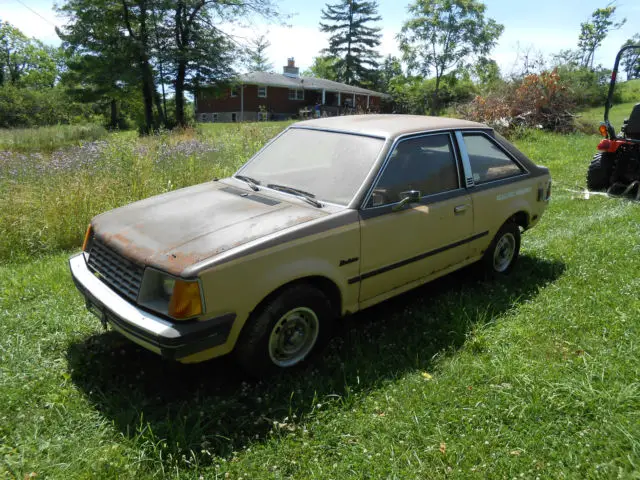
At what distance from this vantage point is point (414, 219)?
3668mm

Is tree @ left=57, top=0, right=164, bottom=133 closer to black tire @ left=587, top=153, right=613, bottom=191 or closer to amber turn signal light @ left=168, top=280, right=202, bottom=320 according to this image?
black tire @ left=587, top=153, right=613, bottom=191

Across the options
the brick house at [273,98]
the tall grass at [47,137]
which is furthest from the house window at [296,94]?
the tall grass at [47,137]

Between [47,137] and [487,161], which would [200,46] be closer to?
[47,137]

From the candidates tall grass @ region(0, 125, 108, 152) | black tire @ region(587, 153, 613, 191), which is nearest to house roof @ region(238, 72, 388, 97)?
tall grass @ region(0, 125, 108, 152)

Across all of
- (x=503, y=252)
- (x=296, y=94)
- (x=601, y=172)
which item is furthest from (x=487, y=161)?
(x=296, y=94)

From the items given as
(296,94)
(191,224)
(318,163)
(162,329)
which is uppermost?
(296,94)

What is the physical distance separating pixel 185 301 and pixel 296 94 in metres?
45.5

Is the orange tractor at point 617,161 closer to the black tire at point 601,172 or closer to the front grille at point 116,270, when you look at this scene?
the black tire at point 601,172

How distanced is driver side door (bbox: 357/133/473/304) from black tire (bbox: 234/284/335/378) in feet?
1.37

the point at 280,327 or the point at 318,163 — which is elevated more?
the point at 318,163

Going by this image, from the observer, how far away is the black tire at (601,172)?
27.4 ft

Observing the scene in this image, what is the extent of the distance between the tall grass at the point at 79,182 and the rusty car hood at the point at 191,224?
9.47 ft

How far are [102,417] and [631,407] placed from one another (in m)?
3.12

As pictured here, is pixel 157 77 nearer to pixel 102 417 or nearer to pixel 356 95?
pixel 356 95
